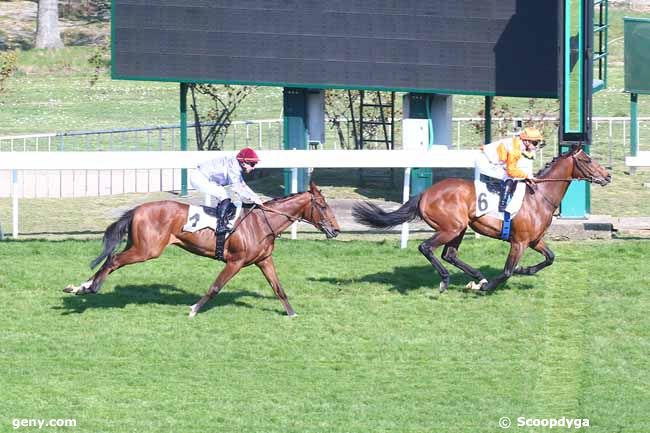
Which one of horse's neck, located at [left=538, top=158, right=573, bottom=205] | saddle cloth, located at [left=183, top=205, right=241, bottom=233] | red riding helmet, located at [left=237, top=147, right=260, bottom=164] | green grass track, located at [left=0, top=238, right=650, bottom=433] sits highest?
red riding helmet, located at [left=237, top=147, right=260, bottom=164]

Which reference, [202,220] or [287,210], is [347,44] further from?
[202,220]

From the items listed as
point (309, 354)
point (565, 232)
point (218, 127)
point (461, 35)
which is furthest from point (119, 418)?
point (218, 127)

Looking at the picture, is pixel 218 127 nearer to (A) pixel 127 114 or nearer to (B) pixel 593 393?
(A) pixel 127 114

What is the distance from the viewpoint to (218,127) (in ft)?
77.1

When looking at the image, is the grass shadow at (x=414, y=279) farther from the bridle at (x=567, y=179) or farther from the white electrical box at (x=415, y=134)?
the white electrical box at (x=415, y=134)

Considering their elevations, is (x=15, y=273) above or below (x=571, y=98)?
below

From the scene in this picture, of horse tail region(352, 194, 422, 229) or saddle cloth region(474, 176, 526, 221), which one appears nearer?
saddle cloth region(474, 176, 526, 221)

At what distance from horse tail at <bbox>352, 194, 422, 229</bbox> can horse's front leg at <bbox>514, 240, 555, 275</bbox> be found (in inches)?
42.9

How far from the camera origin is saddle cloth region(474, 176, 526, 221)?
1334cm

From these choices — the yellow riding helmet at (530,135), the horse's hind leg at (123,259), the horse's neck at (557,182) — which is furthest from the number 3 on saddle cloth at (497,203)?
the horse's hind leg at (123,259)

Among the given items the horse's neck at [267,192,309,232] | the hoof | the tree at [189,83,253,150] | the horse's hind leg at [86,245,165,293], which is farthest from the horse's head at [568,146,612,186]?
the tree at [189,83,253,150]

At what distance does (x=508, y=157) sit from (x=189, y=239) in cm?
287

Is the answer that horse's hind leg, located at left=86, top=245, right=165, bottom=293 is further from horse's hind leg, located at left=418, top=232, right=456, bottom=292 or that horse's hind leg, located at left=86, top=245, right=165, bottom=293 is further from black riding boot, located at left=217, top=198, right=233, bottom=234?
horse's hind leg, located at left=418, top=232, right=456, bottom=292

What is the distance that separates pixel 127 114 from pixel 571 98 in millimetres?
17091
